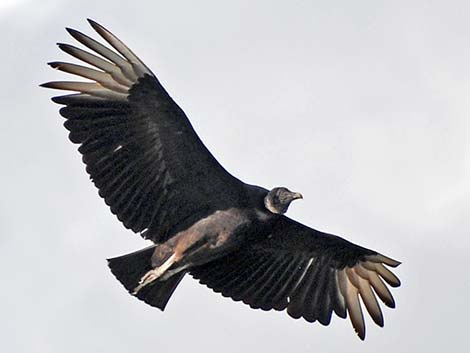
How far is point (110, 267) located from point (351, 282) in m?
2.47

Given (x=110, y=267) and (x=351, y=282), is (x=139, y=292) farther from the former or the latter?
(x=351, y=282)


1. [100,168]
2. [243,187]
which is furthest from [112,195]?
[243,187]

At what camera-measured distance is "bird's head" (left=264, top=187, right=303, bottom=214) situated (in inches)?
602

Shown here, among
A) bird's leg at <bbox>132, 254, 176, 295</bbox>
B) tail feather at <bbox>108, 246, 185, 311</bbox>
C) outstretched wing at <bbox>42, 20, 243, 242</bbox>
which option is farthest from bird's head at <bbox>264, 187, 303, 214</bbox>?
tail feather at <bbox>108, 246, 185, 311</bbox>

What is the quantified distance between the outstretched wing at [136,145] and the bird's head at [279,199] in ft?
0.91

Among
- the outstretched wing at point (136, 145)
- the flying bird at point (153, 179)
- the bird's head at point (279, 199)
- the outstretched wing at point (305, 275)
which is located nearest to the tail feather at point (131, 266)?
the flying bird at point (153, 179)

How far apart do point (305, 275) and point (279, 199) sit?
45.2 inches

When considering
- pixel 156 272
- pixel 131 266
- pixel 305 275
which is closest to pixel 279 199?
pixel 305 275

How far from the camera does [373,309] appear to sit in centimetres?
1620

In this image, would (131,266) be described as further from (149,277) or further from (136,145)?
(136,145)

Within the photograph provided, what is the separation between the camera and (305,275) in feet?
53.1

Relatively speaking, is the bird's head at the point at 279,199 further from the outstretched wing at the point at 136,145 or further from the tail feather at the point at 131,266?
the tail feather at the point at 131,266

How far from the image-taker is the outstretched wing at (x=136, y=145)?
15.1m

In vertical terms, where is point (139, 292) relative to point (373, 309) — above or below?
below
